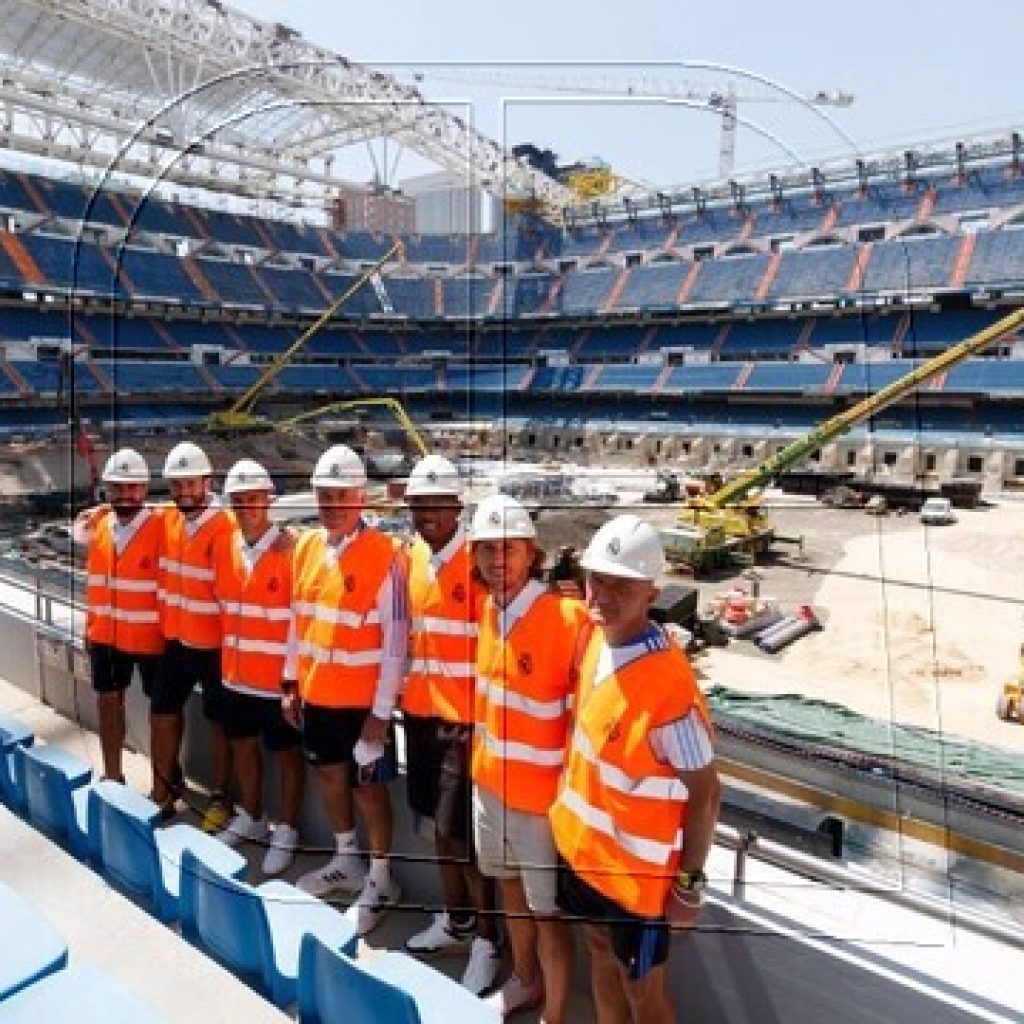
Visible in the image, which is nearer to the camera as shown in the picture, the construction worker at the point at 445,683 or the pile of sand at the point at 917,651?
the construction worker at the point at 445,683

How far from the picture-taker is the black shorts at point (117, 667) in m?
1.60

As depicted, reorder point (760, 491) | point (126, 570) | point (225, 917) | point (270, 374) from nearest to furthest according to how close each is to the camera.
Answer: point (225, 917)
point (126, 570)
point (760, 491)
point (270, 374)

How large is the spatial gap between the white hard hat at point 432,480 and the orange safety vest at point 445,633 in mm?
87

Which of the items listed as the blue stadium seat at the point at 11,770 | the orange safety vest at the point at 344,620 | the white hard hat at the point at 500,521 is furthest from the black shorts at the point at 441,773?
the blue stadium seat at the point at 11,770

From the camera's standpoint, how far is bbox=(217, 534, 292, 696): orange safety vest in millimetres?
1364

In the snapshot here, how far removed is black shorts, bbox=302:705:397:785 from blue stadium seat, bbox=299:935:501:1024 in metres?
0.38

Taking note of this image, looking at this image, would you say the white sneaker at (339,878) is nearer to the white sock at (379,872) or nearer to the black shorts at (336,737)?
the white sock at (379,872)

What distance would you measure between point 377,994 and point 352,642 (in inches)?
21.0

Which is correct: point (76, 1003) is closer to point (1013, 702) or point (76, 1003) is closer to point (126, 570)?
point (126, 570)

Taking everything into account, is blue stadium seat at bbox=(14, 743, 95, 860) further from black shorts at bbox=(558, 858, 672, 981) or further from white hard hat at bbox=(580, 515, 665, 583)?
white hard hat at bbox=(580, 515, 665, 583)

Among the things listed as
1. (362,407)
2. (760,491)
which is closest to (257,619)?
(760,491)

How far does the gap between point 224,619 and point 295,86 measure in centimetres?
147

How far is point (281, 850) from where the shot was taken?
1.44 metres

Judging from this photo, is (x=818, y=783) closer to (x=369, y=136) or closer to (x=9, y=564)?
(x=369, y=136)
